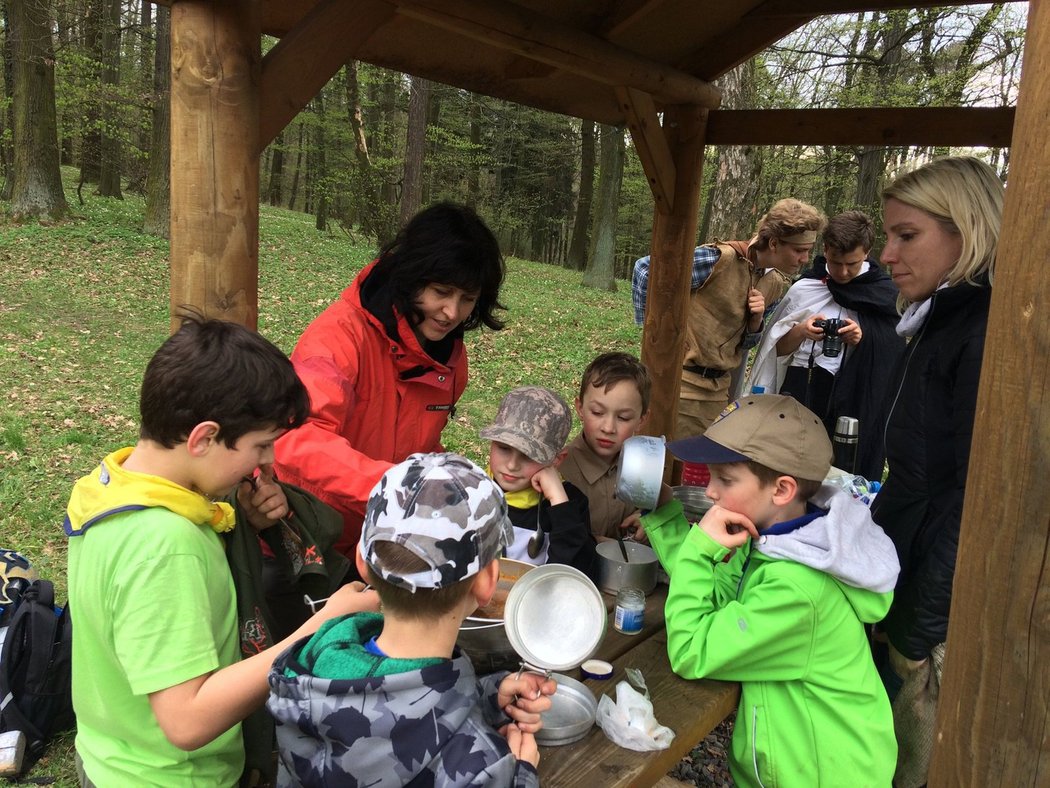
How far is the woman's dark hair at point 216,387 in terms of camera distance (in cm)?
152

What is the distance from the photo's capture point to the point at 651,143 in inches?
159

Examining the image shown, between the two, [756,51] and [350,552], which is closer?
[350,552]

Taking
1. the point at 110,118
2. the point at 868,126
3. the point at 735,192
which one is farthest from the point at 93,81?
the point at 868,126

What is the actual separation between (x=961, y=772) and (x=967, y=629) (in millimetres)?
314

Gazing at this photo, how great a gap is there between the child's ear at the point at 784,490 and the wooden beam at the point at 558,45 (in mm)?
1810

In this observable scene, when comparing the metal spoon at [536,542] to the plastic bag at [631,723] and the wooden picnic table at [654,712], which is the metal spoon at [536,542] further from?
the plastic bag at [631,723]

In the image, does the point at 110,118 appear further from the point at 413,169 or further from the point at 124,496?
the point at 124,496

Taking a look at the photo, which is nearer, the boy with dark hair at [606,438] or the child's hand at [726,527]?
the child's hand at [726,527]

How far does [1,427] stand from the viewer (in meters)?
5.89

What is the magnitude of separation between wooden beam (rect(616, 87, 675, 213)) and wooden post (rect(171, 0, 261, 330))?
7.39ft

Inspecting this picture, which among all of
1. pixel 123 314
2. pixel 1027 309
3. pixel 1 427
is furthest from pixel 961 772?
pixel 123 314

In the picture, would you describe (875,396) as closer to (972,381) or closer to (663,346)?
(663,346)

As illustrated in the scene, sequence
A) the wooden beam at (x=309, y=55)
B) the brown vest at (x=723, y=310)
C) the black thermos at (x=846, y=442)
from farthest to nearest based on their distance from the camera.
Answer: the brown vest at (x=723, y=310) < the black thermos at (x=846, y=442) < the wooden beam at (x=309, y=55)

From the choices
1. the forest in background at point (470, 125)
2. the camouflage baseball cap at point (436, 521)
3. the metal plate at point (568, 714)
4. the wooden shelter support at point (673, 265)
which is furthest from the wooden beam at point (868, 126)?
the camouflage baseball cap at point (436, 521)
